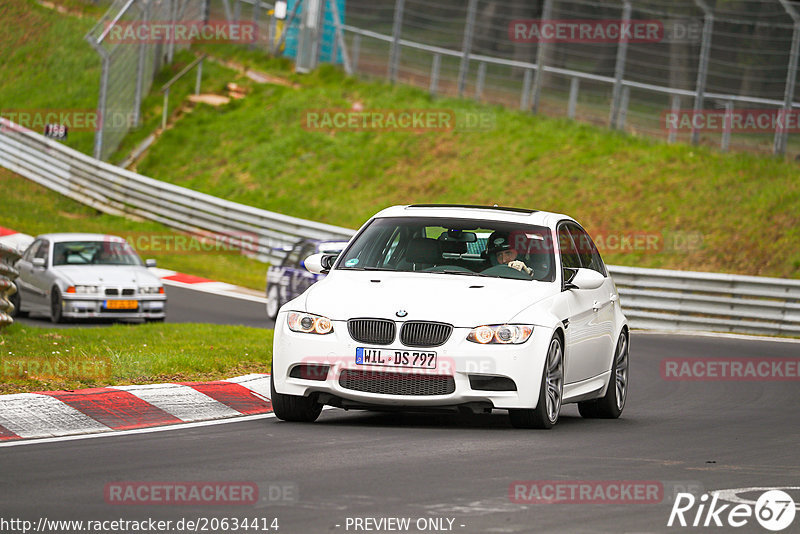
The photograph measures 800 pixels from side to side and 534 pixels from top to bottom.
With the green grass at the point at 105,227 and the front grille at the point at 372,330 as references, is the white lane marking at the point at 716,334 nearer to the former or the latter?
the green grass at the point at 105,227

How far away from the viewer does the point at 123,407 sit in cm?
1027

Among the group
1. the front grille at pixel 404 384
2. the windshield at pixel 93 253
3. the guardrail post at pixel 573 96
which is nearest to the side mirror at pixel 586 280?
the front grille at pixel 404 384

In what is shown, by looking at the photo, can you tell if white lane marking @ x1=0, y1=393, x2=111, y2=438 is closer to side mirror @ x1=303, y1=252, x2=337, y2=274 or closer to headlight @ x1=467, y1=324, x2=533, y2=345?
side mirror @ x1=303, y1=252, x2=337, y2=274

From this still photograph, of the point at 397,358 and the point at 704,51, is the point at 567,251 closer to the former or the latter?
the point at 397,358

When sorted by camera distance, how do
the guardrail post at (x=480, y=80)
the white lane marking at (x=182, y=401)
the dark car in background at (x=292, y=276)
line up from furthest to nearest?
the guardrail post at (x=480, y=80)
the dark car in background at (x=292, y=276)
the white lane marking at (x=182, y=401)

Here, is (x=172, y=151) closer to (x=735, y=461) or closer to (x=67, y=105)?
(x=67, y=105)

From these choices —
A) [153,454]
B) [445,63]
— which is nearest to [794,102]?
[445,63]

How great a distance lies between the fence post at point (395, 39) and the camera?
37344mm

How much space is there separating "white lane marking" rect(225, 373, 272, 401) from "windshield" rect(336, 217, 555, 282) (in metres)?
1.38

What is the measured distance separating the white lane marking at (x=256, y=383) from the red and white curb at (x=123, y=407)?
0.4 inches

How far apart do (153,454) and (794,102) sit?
23.1m

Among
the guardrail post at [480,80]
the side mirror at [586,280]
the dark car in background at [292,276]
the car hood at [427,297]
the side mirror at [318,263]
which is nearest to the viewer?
the car hood at [427,297]

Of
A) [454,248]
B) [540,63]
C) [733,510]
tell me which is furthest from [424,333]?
[540,63]

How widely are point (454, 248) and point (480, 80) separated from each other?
26.6m
